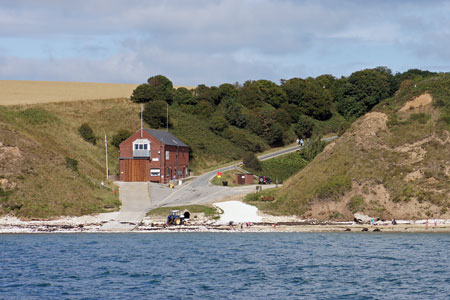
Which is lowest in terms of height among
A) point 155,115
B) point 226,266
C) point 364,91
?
point 226,266

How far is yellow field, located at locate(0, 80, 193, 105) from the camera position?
136 meters

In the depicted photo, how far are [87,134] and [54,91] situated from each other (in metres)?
47.1

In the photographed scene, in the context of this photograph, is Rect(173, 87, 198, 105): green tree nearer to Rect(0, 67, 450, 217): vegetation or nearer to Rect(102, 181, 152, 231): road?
Rect(0, 67, 450, 217): vegetation

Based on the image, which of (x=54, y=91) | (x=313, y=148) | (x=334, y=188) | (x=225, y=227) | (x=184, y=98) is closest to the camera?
(x=225, y=227)

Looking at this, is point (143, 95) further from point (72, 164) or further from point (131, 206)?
point (131, 206)

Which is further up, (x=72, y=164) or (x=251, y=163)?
(x=251, y=163)

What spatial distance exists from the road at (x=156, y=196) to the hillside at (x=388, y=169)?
34.2ft

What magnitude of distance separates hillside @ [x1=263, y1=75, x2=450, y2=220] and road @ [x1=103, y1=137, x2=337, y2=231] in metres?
10.4

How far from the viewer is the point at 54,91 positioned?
152m

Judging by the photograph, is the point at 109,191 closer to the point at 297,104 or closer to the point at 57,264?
the point at 57,264

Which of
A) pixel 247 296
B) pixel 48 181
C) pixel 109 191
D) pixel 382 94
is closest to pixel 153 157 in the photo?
pixel 109 191

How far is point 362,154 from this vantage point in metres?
77.2

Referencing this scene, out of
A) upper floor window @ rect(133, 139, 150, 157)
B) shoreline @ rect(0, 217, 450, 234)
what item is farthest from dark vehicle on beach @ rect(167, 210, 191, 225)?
upper floor window @ rect(133, 139, 150, 157)

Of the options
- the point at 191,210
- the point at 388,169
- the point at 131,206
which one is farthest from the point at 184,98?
the point at 388,169
